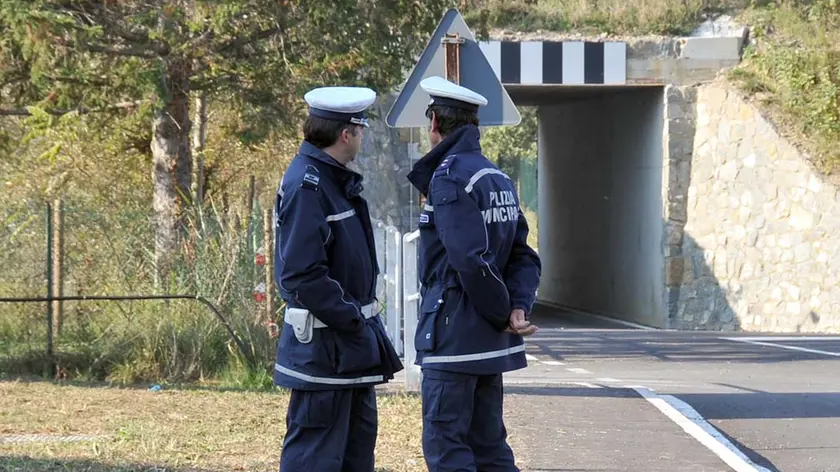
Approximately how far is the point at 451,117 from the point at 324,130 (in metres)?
0.67

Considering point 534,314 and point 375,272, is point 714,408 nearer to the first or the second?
point 375,272

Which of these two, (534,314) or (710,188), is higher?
(710,188)

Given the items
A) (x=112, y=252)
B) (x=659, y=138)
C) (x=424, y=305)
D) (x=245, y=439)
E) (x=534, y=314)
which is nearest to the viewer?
(x=424, y=305)

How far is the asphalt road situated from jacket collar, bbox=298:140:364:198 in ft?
8.51

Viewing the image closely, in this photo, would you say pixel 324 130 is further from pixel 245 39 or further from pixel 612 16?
pixel 612 16

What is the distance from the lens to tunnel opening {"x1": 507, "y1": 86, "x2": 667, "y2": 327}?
20.6m

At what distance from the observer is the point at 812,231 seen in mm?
17797

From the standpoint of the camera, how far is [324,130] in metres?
4.70

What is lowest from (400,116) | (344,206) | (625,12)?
(344,206)

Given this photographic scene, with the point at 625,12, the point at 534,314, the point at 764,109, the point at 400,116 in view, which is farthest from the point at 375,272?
the point at 534,314

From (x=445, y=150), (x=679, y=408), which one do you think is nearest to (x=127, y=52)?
(x=679, y=408)

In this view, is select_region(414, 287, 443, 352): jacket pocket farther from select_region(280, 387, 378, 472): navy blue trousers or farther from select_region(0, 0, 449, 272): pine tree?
select_region(0, 0, 449, 272): pine tree

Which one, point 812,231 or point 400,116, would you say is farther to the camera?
point 812,231

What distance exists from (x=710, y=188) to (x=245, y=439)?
13.3m
